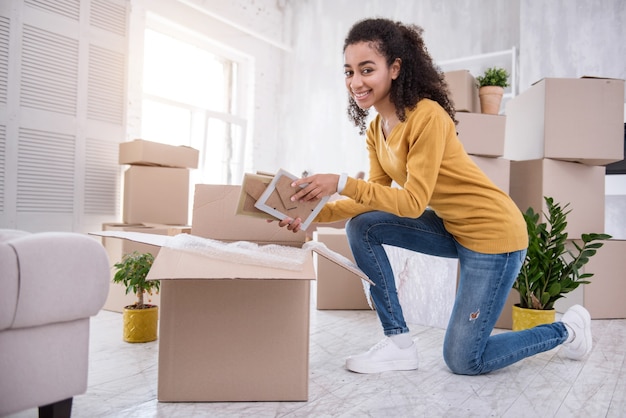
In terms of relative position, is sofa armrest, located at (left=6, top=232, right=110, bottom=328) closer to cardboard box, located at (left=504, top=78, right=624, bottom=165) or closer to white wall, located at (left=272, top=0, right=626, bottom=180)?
cardboard box, located at (left=504, top=78, right=624, bottom=165)

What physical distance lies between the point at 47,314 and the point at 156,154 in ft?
6.54

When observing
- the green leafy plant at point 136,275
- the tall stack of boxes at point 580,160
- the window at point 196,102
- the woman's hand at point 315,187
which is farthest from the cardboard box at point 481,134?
the window at point 196,102

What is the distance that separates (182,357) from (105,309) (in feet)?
4.51

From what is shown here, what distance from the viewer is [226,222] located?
4.16 feet

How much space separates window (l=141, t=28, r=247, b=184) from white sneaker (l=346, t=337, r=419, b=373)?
2.87 metres

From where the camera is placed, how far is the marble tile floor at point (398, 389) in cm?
112

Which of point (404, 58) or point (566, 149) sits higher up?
point (404, 58)

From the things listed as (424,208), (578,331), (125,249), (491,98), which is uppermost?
(491,98)

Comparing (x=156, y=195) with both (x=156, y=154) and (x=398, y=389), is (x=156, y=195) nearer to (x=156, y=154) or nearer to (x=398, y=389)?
(x=156, y=154)

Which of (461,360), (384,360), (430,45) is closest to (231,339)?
(384,360)

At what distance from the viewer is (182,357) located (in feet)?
3.71

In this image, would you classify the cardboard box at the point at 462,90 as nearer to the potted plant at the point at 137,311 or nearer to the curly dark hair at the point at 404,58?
the curly dark hair at the point at 404,58

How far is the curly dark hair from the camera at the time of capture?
1.31m

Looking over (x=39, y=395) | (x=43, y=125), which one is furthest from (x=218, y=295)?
(x=43, y=125)
